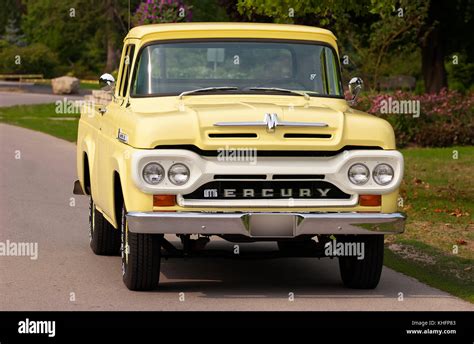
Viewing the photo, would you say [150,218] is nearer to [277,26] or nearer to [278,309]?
[278,309]

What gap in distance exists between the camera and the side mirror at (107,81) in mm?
11445

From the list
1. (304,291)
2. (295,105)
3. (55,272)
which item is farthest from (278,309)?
(55,272)

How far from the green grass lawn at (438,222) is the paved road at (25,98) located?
23920 mm

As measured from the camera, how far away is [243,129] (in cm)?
959

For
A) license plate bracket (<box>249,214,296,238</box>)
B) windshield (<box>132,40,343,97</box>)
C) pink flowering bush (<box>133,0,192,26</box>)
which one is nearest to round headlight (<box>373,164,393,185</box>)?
license plate bracket (<box>249,214,296,238</box>)

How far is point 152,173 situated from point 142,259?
658mm

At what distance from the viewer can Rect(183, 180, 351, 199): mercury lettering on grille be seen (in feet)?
31.6

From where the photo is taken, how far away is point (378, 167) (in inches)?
389

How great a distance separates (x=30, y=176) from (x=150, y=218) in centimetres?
1096

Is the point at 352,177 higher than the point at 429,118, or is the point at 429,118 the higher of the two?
the point at 352,177

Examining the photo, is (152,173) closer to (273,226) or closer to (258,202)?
(258,202)

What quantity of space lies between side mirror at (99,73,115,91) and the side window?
0.34 ft
